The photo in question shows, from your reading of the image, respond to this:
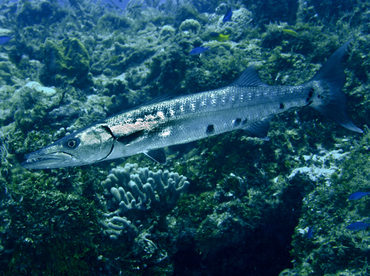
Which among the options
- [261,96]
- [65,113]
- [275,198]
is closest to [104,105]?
[65,113]

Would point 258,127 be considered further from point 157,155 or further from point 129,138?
point 129,138

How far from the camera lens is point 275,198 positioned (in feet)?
13.8

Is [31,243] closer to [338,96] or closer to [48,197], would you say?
[48,197]

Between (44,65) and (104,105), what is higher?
(44,65)

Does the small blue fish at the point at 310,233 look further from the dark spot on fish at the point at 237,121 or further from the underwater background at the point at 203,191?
the dark spot on fish at the point at 237,121

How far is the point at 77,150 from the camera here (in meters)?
2.27

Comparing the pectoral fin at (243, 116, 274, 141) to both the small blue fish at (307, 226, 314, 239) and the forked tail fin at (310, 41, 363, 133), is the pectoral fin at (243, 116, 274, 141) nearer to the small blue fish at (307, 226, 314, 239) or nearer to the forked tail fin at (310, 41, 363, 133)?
the forked tail fin at (310, 41, 363, 133)

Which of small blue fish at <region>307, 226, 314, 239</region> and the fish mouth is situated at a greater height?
the fish mouth

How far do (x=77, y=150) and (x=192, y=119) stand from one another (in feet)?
5.09

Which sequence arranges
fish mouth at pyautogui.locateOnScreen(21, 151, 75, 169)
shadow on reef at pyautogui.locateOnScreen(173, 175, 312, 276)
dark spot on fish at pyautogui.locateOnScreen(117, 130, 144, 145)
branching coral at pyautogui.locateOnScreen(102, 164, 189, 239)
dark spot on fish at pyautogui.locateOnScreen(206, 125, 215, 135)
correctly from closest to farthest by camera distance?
fish mouth at pyautogui.locateOnScreen(21, 151, 75, 169), dark spot on fish at pyautogui.locateOnScreen(117, 130, 144, 145), dark spot on fish at pyautogui.locateOnScreen(206, 125, 215, 135), branching coral at pyautogui.locateOnScreen(102, 164, 189, 239), shadow on reef at pyautogui.locateOnScreen(173, 175, 312, 276)

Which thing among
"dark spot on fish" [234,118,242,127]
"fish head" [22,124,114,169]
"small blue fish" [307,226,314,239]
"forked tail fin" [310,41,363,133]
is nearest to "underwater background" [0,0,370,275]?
"small blue fish" [307,226,314,239]

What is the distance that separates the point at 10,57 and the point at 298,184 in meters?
14.6

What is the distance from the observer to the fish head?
2188 mm

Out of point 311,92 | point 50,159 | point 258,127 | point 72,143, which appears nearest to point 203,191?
point 258,127
